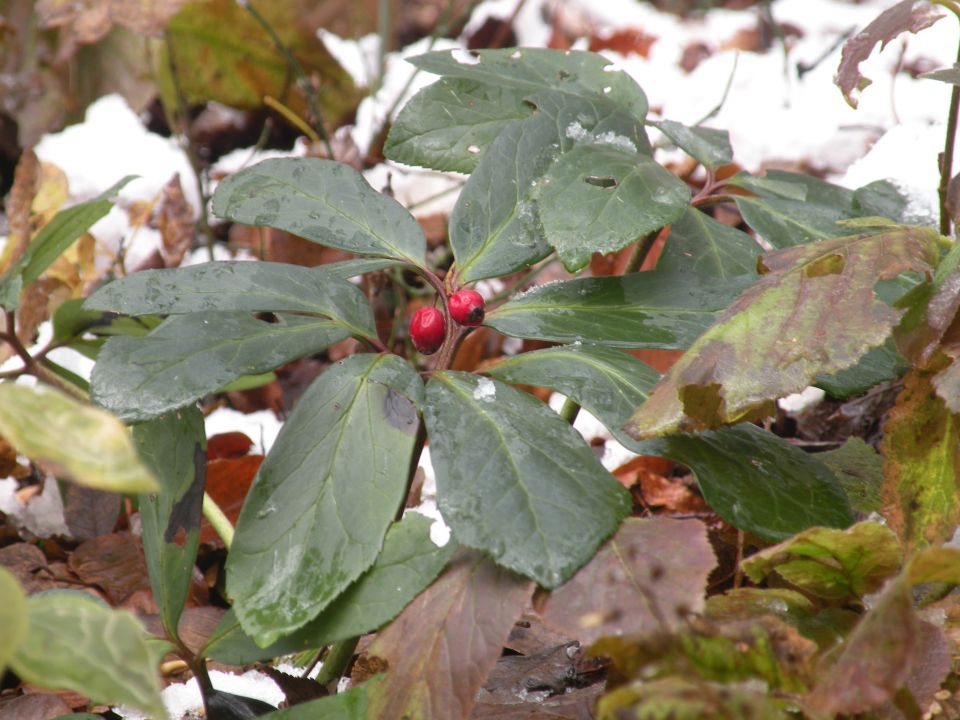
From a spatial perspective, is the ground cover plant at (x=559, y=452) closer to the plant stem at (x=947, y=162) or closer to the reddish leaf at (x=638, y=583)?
the reddish leaf at (x=638, y=583)

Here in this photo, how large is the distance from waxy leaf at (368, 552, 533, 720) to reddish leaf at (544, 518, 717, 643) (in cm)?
5

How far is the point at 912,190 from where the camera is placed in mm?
1241

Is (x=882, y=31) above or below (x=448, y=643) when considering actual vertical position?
above

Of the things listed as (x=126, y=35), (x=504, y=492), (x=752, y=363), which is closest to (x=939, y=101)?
(x=752, y=363)

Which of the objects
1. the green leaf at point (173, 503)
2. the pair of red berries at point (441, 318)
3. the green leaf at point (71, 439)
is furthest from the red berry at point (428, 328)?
the green leaf at point (71, 439)

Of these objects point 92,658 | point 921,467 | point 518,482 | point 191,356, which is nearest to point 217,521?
point 191,356

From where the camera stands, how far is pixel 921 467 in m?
0.88

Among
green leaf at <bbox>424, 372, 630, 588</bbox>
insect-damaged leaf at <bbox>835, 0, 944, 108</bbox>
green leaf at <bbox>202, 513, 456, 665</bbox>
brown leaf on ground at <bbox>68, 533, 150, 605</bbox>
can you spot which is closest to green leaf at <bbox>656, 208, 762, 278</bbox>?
insect-damaged leaf at <bbox>835, 0, 944, 108</bbox>

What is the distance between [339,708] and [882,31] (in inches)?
31.8

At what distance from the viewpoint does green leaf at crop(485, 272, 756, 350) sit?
0.90 metres

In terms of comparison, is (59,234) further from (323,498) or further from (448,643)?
(448,643)

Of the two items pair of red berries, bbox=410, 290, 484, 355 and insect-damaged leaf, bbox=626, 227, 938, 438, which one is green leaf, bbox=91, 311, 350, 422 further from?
insect-damaged leaf, bbox=626, 227, 938, 438

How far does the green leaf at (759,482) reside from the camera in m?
0.81

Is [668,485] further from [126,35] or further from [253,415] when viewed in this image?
[126,35]
